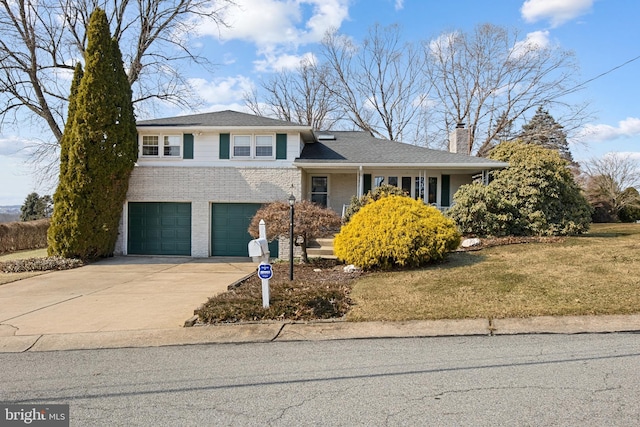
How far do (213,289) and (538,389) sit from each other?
681cm

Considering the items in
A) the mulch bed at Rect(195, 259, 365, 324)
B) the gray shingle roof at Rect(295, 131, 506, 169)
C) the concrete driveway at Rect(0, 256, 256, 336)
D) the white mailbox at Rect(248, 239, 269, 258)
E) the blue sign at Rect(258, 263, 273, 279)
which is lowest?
the concrete driveway at Rect(0, 256, 256, 336)

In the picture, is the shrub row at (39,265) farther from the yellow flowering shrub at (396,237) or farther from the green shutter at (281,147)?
the yellow flowering shrub at (396,237)

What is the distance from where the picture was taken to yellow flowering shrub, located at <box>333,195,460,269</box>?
8.98 metres

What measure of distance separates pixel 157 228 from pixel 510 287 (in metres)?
12.9

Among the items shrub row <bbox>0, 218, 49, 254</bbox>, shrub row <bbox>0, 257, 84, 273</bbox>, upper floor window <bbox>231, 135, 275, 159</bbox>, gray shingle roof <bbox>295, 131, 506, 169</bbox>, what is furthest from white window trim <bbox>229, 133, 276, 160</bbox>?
shrub row <bbox>0, 218, 49, 254</bbox>

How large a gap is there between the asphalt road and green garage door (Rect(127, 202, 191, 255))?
10.7 metres

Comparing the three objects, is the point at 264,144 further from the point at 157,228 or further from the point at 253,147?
the point at 157,228

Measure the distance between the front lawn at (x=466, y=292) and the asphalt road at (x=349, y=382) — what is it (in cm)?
93

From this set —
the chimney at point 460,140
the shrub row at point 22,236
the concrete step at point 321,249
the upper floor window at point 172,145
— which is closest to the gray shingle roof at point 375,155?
the chimney at point 460,140

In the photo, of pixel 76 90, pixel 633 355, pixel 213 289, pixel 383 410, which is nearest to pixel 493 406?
pixel 383 410

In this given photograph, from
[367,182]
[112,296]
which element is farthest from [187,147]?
[112,296]

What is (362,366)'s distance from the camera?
4.24 m

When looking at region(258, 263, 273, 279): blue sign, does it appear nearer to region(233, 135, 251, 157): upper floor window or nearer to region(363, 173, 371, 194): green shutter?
region(233, 135, 251, 157): upper floor window

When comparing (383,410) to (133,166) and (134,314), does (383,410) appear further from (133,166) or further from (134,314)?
(133,166)
